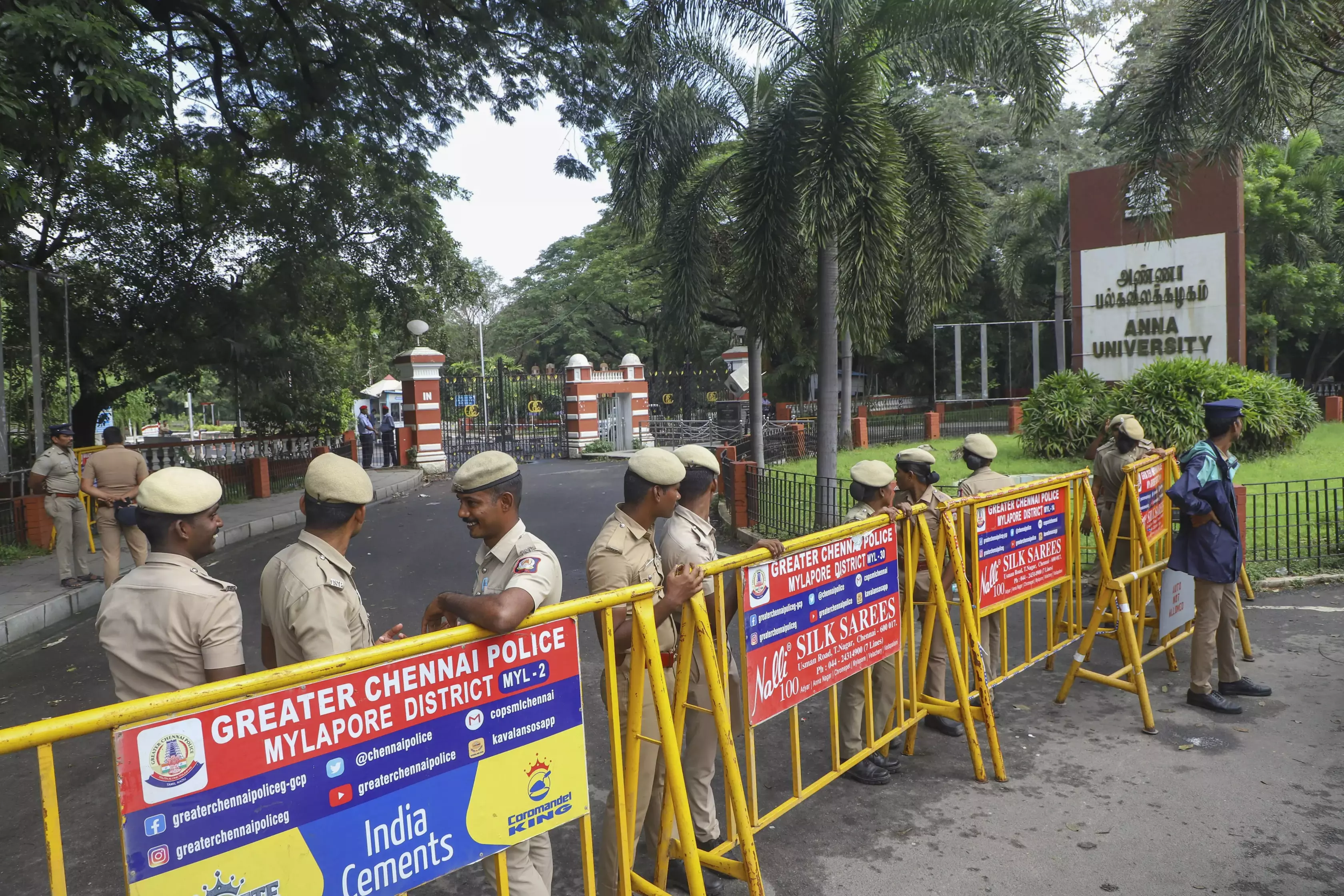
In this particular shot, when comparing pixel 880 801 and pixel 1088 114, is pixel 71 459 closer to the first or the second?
pixel 880 801

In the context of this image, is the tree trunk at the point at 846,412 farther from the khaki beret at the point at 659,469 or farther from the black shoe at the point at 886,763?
the khaki beret at the point at 659,469

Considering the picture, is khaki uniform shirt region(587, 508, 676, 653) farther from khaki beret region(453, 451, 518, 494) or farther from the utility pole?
the utility pole

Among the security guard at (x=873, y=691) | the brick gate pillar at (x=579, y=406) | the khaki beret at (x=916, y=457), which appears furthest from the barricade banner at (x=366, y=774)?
the brick gate pillar at (x=579, y=406)

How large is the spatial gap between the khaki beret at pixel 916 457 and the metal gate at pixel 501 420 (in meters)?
18.9

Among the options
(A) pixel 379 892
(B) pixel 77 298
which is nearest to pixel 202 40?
(B) pixel 77 298

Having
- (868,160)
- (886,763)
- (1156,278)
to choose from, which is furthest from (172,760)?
(1156,278)

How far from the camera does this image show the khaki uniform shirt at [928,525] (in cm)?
470

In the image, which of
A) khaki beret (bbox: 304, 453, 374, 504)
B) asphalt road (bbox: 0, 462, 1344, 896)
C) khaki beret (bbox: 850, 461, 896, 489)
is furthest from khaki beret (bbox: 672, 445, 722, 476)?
asphalt road (bbox: 0, 462, 1344, 896)

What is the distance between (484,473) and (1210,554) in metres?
4.30

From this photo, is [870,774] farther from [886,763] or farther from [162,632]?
[162,632]

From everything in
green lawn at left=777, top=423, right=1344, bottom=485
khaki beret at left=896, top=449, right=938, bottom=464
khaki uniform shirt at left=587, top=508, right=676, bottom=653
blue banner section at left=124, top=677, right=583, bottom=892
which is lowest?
green lawn at left=777, top=423, right=1344, bottom=485

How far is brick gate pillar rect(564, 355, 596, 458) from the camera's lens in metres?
26.0

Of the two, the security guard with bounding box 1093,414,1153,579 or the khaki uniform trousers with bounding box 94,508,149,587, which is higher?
the security guard with bounding box 1093,414,1153,579

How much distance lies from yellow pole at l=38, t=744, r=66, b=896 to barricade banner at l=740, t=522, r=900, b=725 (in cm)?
205
